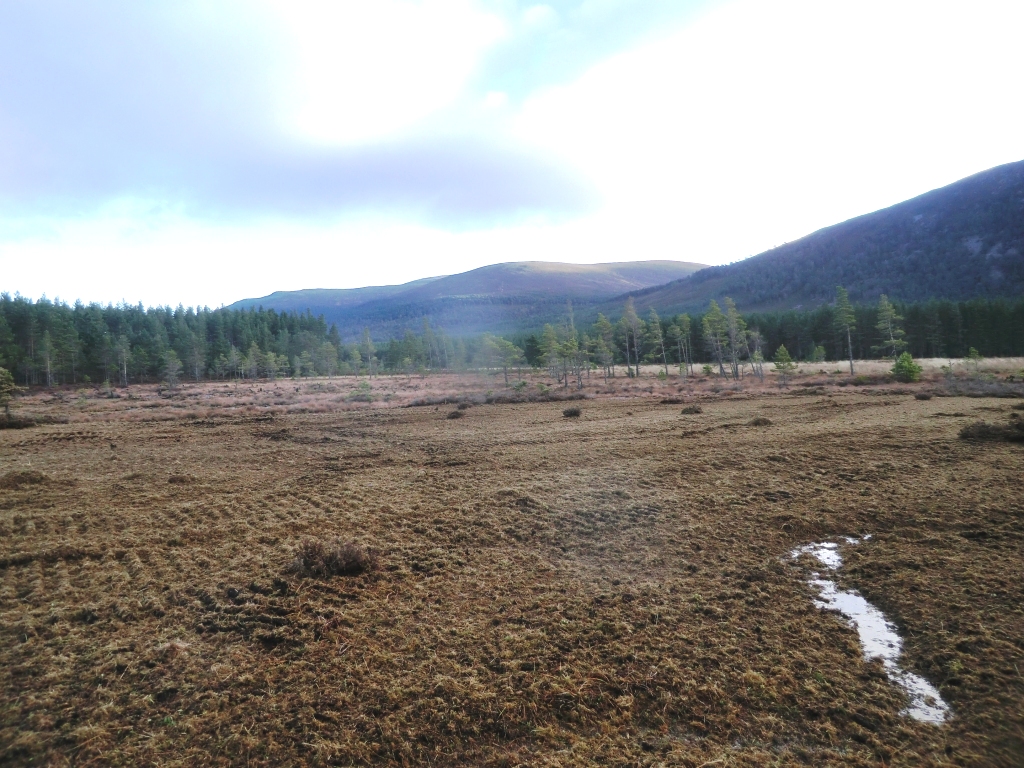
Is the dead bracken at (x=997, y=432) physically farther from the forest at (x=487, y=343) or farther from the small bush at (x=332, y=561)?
the forest at (x=487, y=343)

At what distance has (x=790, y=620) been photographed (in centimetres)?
584

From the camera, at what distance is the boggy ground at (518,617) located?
4195 mm

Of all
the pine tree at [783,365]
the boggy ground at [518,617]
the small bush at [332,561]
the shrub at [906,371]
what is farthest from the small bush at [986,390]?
the small bush at [332,561]

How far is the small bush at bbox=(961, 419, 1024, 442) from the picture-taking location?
13633 mm

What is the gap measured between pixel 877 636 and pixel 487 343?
6587 cm

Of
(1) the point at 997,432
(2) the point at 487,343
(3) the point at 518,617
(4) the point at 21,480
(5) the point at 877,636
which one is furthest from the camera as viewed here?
(2) the point at 487,343

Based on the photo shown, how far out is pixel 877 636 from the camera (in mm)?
5504

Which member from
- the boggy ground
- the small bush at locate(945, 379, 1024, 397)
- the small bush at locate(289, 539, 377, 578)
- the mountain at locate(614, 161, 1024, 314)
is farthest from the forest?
the mountain at locate(614, 161, 1024, 314)

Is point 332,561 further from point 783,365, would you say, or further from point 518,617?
point 783,365

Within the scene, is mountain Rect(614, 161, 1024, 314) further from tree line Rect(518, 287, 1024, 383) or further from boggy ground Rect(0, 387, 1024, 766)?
boggy ground Rect(0, 387, 1024, 766)

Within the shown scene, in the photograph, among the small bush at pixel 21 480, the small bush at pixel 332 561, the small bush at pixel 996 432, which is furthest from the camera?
the small bush at pixel 996 432

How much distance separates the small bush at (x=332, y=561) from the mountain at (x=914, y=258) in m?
162

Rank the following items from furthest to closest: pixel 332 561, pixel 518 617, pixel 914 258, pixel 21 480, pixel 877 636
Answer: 1. pixel 914 258
2. pixel 21 480
3. pixel 332 561
4. pixel 518 617
5. pixel 877 636

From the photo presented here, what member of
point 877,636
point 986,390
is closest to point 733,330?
point 986,390
